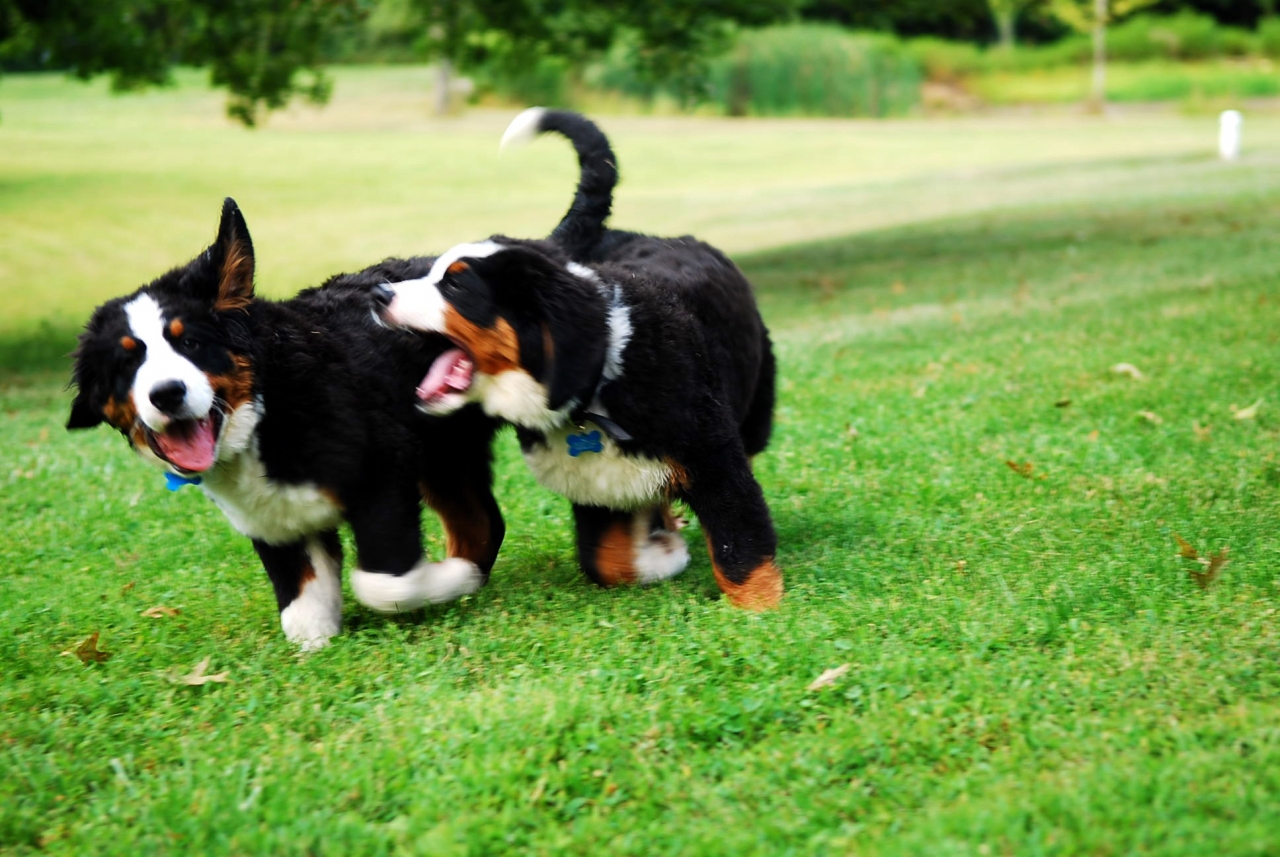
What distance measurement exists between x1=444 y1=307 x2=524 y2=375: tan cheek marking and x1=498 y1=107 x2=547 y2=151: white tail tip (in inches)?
40.5

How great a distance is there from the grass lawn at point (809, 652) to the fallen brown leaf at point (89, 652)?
0.21 feet

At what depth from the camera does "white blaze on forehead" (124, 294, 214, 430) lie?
3777 mm

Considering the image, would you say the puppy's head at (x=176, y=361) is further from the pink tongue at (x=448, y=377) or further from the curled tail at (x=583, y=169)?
the curled tail at (x=583, y=169)

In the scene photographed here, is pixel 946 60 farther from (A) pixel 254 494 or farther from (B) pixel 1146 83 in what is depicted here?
(A) pixel 254 494

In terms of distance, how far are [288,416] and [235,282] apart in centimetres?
47

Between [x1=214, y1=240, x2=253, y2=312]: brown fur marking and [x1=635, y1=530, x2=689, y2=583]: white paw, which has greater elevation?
[x1=214, y1=240, x2=253, y2=312]: brown fur marking

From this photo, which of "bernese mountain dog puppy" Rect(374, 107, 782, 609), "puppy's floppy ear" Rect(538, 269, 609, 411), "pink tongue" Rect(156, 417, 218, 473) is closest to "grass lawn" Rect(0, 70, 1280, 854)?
"bernese mountain dog puppy" Rect(374, 107, 782, 609)

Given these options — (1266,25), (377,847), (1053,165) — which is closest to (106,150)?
(1053,165)

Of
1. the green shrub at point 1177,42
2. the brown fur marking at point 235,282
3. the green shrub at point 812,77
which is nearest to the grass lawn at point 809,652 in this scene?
the brown fur marking at point 235,282

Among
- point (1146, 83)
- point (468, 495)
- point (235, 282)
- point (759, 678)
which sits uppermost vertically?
point (1146, 83)

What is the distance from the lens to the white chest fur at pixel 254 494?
3996mm

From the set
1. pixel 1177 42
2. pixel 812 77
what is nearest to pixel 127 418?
pixel 812 77

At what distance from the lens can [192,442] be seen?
392 cm

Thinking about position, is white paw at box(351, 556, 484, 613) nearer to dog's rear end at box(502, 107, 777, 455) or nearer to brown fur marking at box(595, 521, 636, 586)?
brown fur marking at box(595, 521, 636, 586)
